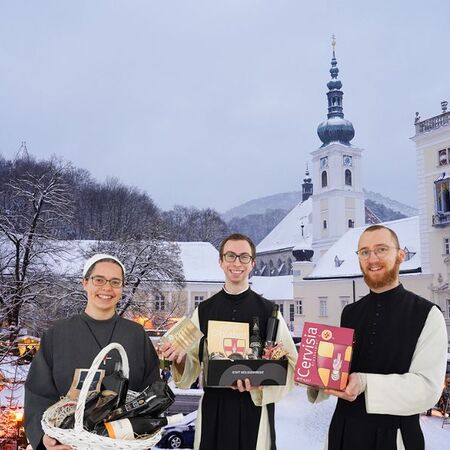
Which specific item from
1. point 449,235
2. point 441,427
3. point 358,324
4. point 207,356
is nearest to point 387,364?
point 358,324

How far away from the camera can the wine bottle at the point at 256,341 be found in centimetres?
353

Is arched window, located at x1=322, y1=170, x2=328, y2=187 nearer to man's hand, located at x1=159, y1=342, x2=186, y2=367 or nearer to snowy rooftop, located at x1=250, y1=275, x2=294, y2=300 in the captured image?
snowy rooftop, located at x1=250, y1=275, x2=294, y2=300

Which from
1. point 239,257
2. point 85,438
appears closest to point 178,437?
point 239,257

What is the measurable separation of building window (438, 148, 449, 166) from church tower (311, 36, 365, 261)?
1907 centimetres

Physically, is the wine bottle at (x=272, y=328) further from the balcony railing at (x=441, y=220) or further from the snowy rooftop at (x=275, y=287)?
the snowy rooftop at (x=275, y=287)

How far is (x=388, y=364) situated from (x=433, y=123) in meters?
28.8

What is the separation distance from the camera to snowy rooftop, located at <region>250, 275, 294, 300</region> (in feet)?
165

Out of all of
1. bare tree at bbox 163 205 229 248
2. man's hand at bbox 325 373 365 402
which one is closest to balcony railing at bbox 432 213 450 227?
man's hand at bbox 325 373 365 402

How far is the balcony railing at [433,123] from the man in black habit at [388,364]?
27.8m

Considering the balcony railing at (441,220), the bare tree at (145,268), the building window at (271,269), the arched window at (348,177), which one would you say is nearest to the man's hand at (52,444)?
the bare tree at (145,268)

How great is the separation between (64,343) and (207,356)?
36.5 inches

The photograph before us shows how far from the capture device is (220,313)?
13.4 feet

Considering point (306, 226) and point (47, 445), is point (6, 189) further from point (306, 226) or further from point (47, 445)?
point (47, 445)

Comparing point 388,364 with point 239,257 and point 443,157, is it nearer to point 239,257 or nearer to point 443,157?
point 239,257
